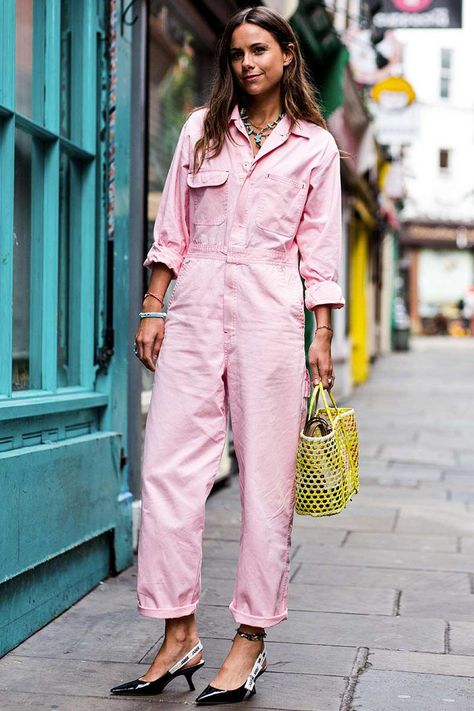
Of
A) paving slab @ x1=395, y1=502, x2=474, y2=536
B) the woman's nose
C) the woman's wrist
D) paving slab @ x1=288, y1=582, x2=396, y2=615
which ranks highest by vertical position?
the woman's nose

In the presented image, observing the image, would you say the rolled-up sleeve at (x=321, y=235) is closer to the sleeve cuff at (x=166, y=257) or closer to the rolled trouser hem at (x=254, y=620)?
the sleeve cuff at (x=166, y=257)

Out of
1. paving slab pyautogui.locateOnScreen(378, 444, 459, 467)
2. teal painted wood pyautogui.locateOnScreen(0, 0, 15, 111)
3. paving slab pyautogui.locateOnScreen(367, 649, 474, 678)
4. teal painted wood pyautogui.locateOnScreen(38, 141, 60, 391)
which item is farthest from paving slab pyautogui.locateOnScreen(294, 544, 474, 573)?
paving slab pyautogui.locateOnScreen(378, 444, 459, 467)

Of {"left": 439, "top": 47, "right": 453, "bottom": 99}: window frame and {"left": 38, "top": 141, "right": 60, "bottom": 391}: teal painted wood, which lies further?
{"left": 439, "top": 47, "right": 453, "bottom": 99}: window frame

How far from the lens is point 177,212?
320 centimetres

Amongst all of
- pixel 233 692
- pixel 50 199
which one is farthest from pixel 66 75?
pixel 233 692

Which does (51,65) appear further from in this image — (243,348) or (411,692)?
(411,692)

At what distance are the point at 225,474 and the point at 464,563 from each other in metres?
2.34

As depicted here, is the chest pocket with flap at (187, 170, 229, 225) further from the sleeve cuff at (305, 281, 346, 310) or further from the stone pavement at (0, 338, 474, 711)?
the stone pavement at (0, 338, 474, 711)

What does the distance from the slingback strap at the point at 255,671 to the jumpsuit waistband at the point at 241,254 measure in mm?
1129

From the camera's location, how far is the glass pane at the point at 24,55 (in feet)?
12.9

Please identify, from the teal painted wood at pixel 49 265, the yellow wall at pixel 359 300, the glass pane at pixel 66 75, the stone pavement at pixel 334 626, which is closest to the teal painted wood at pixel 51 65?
the teal painted wood at pixel 49 265

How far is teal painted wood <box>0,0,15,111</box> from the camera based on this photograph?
3568 mm

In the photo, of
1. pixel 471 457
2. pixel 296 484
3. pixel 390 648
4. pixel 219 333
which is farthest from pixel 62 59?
pixel 471 457

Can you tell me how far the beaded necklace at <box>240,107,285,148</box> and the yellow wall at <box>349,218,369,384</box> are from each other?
524 inches
